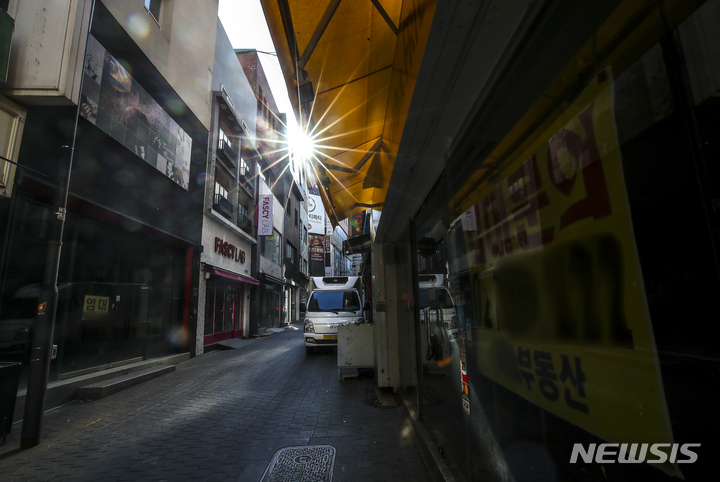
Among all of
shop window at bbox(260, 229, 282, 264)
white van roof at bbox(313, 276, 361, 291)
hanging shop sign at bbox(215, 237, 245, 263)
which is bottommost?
white van roof at bbox(313, 276, 361, 291)

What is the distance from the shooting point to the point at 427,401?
4586 millimetres

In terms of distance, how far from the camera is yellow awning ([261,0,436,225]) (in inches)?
89.8

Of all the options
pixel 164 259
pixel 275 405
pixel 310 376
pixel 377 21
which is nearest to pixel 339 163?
pixel 377 21

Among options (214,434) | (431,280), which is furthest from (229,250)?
(431,280)

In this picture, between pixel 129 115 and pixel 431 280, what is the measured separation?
894 cm

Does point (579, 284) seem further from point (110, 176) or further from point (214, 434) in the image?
point (110, 176)

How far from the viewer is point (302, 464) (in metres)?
3.50

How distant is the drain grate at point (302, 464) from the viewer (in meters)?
3.23

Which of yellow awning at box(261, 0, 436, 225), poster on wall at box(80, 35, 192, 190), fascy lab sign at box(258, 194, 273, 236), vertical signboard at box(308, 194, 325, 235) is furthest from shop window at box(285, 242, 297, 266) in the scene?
yellow awning at box(261, 0, 436, 225)

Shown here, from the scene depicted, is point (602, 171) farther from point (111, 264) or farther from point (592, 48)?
point (111, 264)

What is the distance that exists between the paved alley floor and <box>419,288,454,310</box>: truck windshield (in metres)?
1.52

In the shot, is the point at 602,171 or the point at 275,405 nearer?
the point at 602,171

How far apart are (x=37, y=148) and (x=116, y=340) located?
468 centimetres

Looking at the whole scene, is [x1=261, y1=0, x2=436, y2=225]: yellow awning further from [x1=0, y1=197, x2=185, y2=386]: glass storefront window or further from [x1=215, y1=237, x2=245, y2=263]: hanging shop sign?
[x1=215, y1=237, x2=245, y2=263]: hanging shop sign
